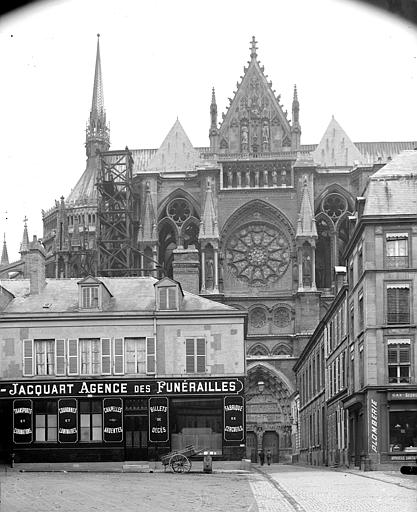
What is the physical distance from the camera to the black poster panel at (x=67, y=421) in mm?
40594

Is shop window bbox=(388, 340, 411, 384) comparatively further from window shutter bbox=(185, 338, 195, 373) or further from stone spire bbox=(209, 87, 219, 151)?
stone spire bbox=(209, 87, 219, 151)

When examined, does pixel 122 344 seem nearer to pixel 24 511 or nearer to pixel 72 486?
pixel 72 486

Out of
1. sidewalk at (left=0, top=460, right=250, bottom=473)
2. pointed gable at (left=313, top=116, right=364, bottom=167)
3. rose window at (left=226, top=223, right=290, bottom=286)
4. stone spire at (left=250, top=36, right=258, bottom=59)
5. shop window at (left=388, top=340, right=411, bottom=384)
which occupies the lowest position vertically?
sidewalk at (left=0, top=460, right=250, bottom=473)

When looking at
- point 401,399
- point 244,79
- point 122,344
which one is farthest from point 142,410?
point 244,79

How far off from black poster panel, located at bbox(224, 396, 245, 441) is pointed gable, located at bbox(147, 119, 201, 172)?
4604 centimetres

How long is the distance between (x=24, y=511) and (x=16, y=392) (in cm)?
Result: 2564

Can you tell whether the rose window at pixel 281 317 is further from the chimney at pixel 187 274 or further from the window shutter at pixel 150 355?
the window shutter at pixel 150 355

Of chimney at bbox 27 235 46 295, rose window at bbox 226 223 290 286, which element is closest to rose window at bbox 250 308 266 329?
rose window at bbox 226 223 290 286

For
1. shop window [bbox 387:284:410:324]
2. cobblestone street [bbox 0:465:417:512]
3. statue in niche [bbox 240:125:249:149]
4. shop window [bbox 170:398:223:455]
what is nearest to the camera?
cobblestone street [bbox 0:465:417:512]

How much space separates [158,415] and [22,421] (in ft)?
15.7

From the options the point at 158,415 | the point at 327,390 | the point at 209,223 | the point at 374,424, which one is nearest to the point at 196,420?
the point at 158,415

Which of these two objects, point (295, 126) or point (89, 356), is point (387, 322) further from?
point (295, 126)

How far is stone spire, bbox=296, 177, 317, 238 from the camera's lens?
259 feet

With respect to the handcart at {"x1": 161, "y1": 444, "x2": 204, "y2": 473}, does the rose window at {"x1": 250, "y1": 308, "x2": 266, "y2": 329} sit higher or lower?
higher
